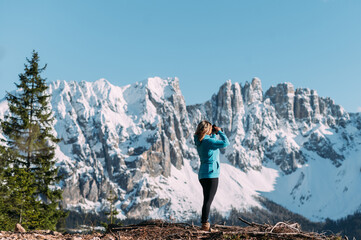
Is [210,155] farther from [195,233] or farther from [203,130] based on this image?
[195,233]

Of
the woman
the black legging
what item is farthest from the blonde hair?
the black legging

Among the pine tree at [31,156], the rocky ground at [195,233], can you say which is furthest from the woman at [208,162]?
the pine tree at [31,156]

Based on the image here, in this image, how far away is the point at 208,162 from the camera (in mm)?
11281

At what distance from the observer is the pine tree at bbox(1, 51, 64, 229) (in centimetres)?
2512

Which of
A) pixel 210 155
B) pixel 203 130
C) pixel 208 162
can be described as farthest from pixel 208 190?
pixel 203 130

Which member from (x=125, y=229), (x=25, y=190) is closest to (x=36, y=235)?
(x=125, y=229)

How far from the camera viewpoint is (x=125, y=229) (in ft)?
35.3

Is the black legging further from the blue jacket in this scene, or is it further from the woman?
the blue jacket

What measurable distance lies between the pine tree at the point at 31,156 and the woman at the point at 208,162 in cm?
1748

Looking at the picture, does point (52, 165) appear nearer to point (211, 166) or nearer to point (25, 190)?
point (25, 190)

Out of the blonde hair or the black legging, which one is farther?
the blonde hair

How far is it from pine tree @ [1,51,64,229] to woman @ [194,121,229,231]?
17.5 metres

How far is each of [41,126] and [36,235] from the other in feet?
61.8

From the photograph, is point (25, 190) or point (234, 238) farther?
point (25, 190)
